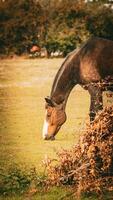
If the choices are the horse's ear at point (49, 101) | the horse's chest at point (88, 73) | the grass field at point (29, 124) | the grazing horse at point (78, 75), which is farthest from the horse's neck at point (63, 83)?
the grass field at point (29, 124)

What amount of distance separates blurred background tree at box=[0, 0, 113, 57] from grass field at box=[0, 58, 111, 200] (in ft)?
92.6

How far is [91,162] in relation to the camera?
7434mm

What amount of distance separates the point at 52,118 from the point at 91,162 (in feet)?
11.7

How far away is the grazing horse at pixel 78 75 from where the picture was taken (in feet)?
35.9

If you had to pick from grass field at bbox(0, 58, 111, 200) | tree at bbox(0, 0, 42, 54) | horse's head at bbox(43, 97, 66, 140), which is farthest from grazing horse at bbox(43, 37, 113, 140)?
tree at bbox(0, 0, 42, 54)

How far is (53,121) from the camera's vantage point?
36.0 feet

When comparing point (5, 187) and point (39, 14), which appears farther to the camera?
point (39, 14)

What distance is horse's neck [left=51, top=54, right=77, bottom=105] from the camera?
11.1 meters

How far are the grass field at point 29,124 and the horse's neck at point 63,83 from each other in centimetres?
72

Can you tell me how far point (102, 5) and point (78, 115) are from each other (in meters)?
48.6

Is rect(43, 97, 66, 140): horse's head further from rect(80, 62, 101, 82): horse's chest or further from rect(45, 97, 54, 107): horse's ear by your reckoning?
rect(80, 62, 101, 82): horse's chest

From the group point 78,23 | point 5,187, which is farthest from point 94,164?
point 78,23

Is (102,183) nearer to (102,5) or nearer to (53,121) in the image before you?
→ (53,121)

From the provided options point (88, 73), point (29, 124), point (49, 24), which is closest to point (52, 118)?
point (88, 73)
